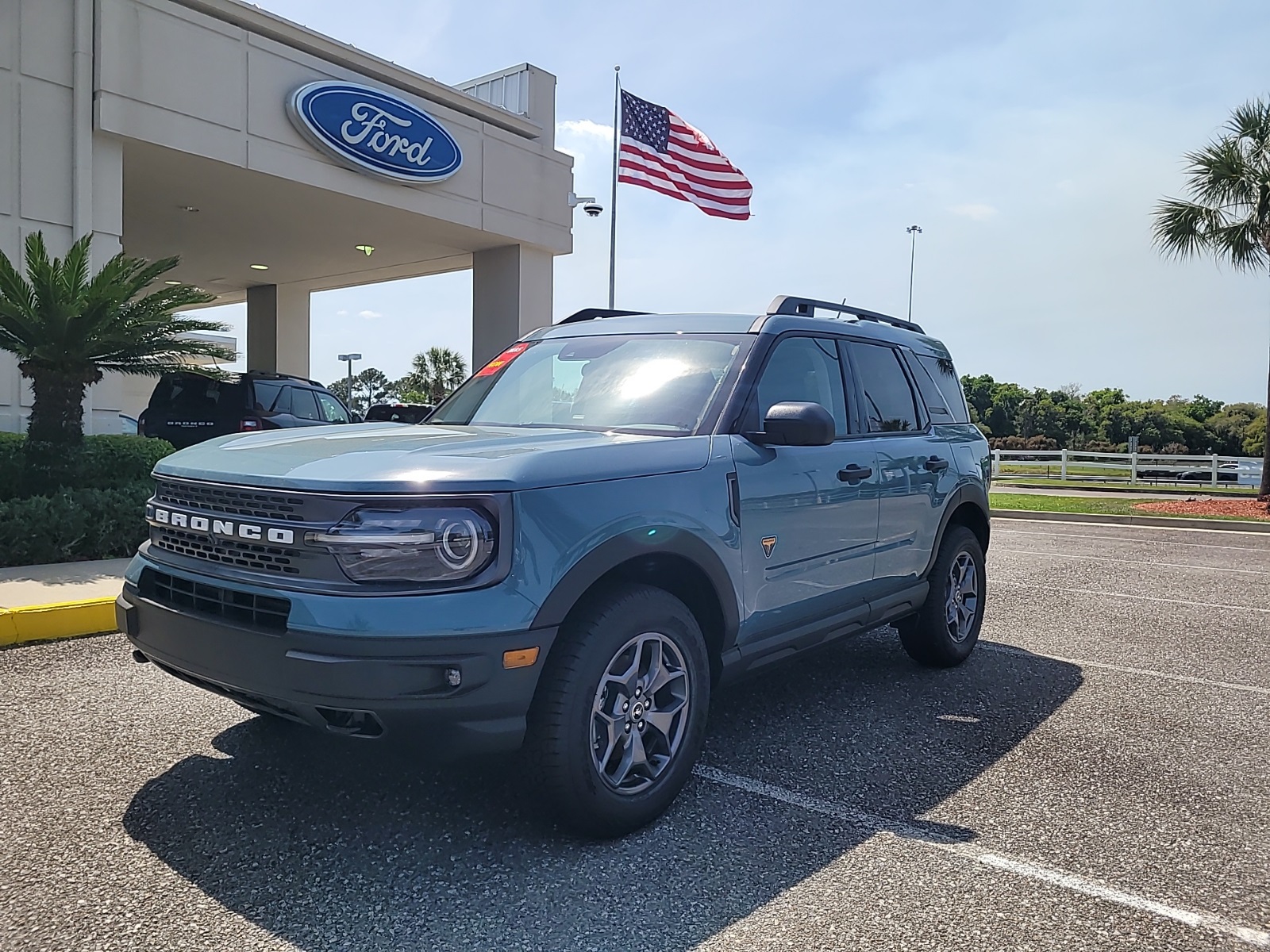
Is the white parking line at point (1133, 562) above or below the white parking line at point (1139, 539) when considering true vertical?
above

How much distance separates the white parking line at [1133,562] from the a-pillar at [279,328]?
50.4 ft

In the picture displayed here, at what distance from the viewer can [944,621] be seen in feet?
18.5

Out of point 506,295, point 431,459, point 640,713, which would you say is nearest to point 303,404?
point 506,295

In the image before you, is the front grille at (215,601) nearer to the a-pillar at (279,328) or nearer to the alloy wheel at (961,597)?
the alloy wheel at (961,597)

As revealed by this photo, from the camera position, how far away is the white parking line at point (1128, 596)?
322 inches

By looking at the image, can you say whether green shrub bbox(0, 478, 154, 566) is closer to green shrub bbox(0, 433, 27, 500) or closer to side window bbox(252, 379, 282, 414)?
green shrub bbox(0, 433, 27, 500)

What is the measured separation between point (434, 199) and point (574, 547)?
13.2 meters

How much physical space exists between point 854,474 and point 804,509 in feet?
1.71

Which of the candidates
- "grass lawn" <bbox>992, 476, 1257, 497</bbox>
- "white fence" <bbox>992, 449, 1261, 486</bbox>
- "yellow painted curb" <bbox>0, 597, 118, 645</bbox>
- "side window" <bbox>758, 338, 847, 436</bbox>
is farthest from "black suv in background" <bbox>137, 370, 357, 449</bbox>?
"grass lawn" <bbox>992, 476, 1257, 497</bbox>

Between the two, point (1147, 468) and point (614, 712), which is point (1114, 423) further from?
point (614, 712)

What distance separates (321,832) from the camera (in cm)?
328

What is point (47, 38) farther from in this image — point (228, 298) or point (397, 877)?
point (228, 298)

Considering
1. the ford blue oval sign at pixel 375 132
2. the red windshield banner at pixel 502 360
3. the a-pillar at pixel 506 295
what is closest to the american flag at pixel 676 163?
the a-pillar at pixel 506 295

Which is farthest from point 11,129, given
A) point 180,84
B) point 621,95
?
point 621,95
